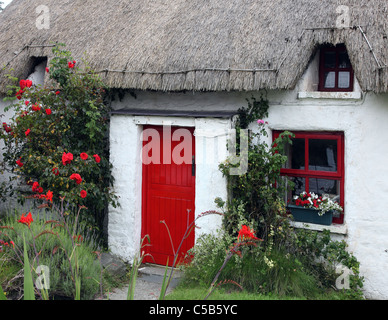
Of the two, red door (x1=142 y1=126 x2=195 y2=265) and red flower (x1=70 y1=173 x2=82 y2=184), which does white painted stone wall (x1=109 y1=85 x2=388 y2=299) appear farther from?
red flower (x1=70 y1=173 x2=82 y2=184)

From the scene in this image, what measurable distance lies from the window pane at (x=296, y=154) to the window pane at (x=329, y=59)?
1024mm

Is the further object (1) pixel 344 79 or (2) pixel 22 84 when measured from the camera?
(2) pixel 22 84

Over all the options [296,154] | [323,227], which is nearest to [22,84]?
[296,154]

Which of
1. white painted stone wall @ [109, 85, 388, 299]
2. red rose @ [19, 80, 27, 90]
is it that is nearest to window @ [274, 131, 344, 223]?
white painted stone wall @ [109, 85, 388, 299]

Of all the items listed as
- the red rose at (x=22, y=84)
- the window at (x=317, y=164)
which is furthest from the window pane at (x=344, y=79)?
the red rose at (x=22, y=84)

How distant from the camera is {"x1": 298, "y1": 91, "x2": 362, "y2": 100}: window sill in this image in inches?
219

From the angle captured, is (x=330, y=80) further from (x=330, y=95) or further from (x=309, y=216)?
(x=309, y=216)

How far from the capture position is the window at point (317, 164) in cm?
586

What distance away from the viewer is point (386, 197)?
548 cm

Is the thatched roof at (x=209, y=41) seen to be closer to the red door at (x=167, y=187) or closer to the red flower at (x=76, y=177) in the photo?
the red door at (x=167, y=187)

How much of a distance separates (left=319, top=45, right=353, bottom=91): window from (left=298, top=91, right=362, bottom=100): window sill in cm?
33

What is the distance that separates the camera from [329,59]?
20.0 ft

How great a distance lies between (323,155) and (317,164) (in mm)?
137

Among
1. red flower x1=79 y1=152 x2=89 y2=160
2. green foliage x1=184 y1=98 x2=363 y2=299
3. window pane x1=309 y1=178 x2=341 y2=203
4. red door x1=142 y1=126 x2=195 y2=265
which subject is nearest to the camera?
green foliage x1=184 y1=98 x2=363 y2=299
